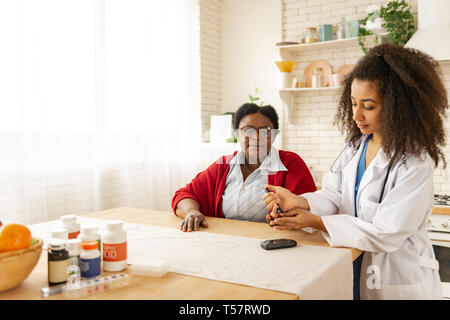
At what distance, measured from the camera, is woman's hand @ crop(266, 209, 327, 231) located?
156 cm

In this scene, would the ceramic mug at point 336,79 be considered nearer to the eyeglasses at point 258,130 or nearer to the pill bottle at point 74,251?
the eyeglasses at point 258,130

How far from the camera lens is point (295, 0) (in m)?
4.31

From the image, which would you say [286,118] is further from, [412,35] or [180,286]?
[180,286]

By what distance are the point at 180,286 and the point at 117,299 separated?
176 millimetres

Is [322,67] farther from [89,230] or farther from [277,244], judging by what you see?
[89,230]

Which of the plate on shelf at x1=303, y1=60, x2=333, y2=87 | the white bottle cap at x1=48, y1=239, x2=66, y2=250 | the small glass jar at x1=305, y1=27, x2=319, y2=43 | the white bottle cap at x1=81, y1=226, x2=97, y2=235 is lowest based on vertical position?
the white bottle cap at x1=48, y1=239, x2=66, y2=250

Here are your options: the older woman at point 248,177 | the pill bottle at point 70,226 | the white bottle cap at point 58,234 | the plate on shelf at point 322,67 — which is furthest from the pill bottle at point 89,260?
the plate on shelf at point 322,67

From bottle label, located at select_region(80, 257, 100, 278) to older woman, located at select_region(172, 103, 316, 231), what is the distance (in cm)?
89

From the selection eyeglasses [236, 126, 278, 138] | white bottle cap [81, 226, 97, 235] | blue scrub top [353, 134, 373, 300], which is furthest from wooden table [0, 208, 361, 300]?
eyeglasses [236, 126, 278, 138]

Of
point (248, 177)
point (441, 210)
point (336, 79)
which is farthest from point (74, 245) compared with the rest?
point (336, 79)

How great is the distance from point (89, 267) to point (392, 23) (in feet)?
10.9

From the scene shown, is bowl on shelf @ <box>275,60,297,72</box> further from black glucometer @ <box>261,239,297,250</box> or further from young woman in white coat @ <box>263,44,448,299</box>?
black glucometer @ <box>261,239,297,250</box>

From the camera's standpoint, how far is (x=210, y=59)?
4.61 m
